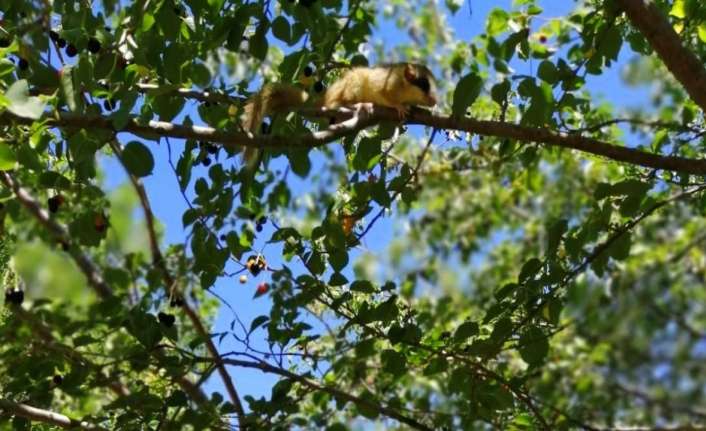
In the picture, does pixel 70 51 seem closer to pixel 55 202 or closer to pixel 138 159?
pixel 55 202

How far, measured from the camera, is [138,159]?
1787mm

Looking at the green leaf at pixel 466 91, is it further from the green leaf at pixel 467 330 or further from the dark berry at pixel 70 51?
the dark berry at pixel 70 51

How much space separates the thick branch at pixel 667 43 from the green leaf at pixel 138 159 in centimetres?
107

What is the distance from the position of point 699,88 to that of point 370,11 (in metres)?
0.93

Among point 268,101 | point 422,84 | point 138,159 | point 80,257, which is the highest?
point 422,84

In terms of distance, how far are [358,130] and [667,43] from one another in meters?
0.71

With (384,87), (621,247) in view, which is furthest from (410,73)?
(621,247)

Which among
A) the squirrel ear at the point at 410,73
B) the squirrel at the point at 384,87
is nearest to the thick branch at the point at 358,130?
the squirrel at the point at 384,87

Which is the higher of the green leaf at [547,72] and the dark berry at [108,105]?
the dark berry at [108,105]

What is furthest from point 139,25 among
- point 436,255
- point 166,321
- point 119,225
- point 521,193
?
point 521,193

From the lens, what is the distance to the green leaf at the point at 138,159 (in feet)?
5.84

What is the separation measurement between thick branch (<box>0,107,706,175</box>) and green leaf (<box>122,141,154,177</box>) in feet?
0.09

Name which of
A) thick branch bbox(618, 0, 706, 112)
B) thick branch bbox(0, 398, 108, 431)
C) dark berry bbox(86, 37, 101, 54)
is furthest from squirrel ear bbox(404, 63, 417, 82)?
thick branch bbox(0, 398, 108, 431)

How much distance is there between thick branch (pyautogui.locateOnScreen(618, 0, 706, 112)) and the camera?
78.0 inches
